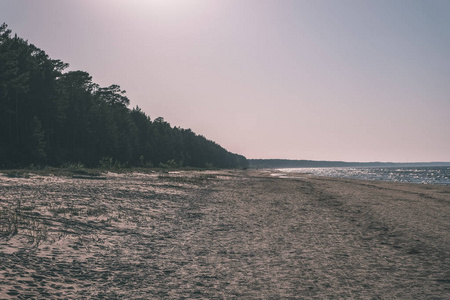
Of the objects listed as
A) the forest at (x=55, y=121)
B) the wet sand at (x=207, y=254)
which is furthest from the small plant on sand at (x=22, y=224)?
the forest at (x=55, y=121)

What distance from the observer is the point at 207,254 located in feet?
26.8

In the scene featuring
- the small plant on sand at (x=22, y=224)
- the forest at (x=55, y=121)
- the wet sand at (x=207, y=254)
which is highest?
the forest at (x=55, y=121)

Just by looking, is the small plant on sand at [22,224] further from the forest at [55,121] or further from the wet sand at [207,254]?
the forest at [55,121]

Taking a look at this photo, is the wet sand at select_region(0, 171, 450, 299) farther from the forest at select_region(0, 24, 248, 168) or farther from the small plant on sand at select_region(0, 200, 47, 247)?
the forest at select_region(0, 24, 248, 168)

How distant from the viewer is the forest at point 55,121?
136ft

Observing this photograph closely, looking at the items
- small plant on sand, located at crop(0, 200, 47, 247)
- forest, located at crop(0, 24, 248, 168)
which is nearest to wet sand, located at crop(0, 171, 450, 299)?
small plant on sand, located at crop(0, 200, 47, 247)

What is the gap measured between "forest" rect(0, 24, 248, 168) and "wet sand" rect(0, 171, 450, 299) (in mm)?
31496

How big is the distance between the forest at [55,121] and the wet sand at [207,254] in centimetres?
3150

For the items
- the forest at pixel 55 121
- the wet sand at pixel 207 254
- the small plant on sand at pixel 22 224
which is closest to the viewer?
the wet sand at pixel 207 254

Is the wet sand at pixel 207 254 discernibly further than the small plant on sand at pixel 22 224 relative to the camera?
No

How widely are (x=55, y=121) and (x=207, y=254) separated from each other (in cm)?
5140

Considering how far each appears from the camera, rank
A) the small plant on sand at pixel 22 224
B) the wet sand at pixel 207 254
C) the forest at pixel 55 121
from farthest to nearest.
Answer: the forest at pixel 55 121, the small plant on sand at pixel 22 224, the wet sand at pixel 207 254

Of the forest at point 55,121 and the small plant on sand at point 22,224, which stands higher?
the forest at point 55,121

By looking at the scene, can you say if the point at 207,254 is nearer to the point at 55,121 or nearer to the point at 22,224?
the point at 22,224
